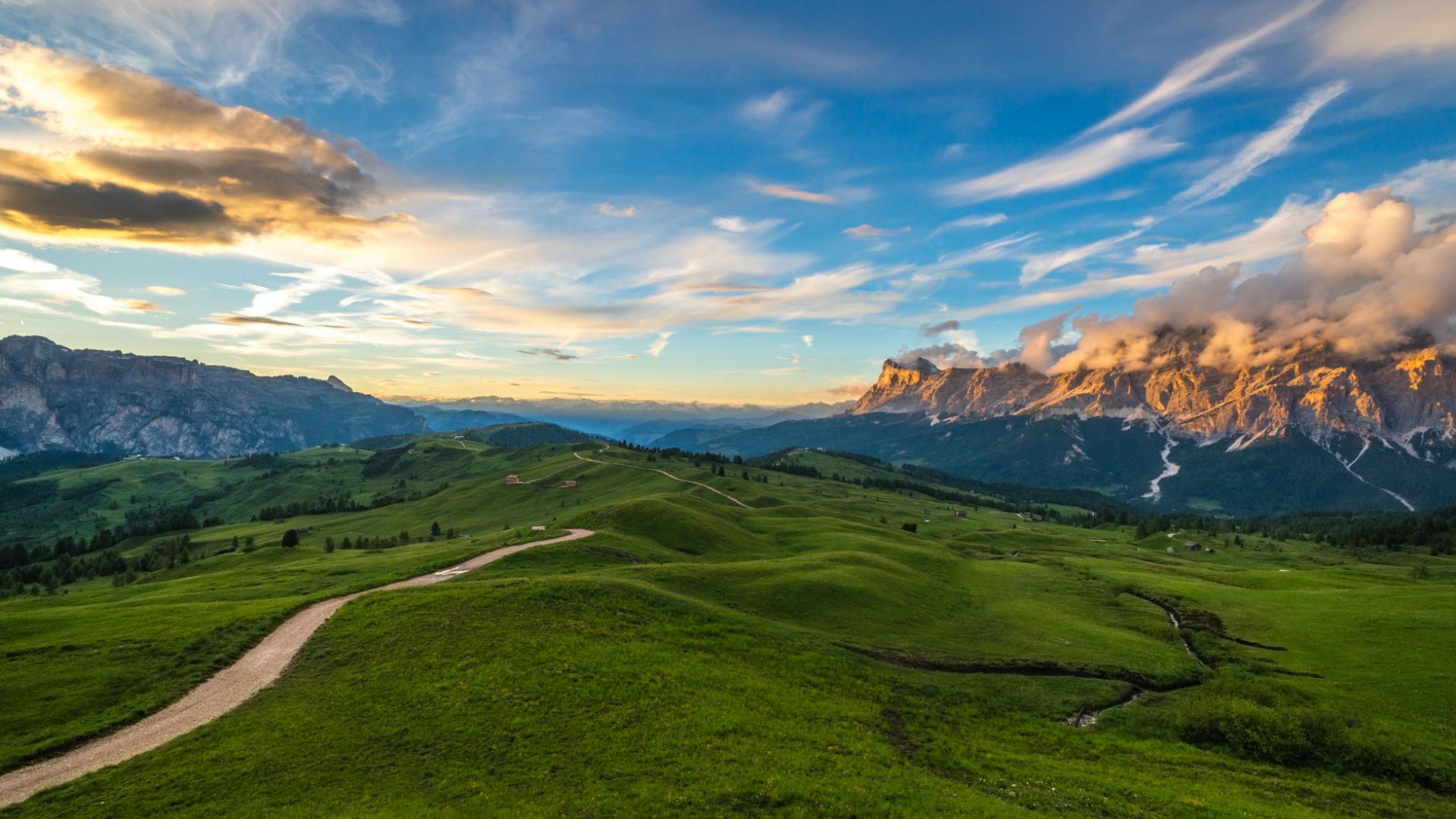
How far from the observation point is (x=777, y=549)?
10169 cm

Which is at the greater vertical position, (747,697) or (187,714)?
(747,697)

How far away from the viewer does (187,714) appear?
34.0 metres

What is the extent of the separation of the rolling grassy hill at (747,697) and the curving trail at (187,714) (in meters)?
1.17

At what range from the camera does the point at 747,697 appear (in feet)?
124

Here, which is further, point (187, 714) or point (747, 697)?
point (747, 697)

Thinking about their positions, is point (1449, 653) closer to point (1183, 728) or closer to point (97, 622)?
point (1183, 728)

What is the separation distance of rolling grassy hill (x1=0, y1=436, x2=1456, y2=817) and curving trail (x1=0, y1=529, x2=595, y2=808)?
117 centimetres

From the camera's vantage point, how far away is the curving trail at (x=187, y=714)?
2775 centimetres

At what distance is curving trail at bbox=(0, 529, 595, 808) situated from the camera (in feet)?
91.0

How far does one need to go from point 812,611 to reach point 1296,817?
37.2m

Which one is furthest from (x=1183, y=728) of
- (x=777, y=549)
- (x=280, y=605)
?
(x=280, y=605)

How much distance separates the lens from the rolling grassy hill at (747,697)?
2770cm

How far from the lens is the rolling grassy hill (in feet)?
90.9

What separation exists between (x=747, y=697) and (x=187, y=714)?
3190 cm
